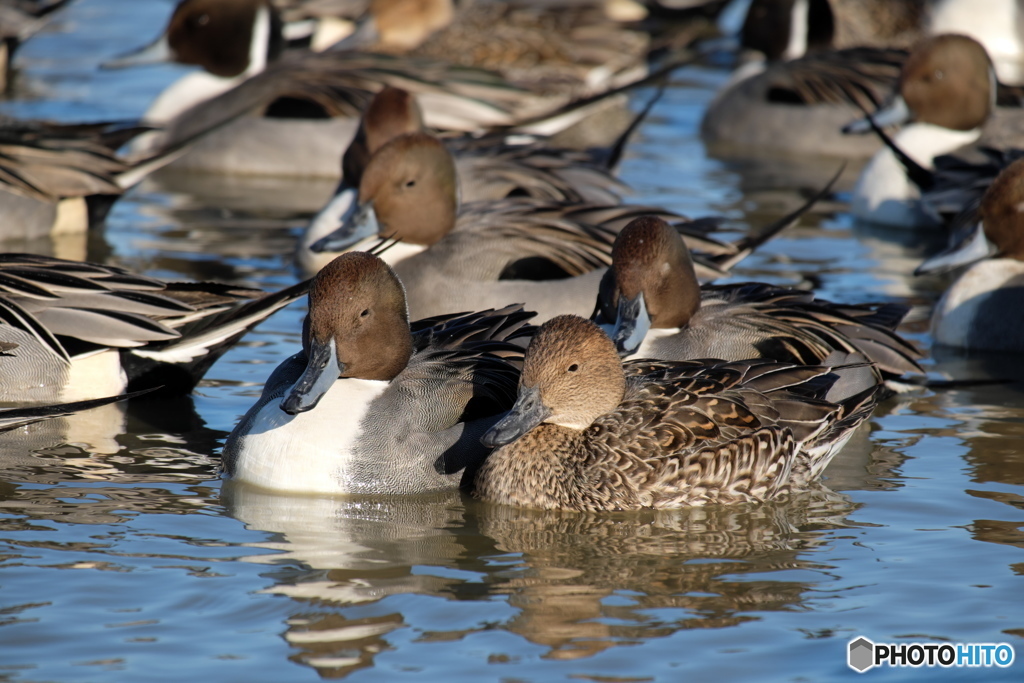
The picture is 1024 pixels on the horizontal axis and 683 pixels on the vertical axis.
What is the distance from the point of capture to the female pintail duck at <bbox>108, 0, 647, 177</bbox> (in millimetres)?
11547

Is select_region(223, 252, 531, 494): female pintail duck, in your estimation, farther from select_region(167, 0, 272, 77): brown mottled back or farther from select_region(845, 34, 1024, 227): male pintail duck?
select_region(167, 0, 272, 77): brown mottled back

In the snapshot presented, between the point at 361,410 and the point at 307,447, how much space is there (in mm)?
239

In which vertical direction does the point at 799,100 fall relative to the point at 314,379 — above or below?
above

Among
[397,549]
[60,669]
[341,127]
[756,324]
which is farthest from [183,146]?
[60,669]

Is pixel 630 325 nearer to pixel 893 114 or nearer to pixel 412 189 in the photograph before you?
pixel 412 189

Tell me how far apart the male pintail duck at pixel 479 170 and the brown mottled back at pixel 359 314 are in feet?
10.4

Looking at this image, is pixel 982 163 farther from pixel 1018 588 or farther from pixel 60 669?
pixel 60 669

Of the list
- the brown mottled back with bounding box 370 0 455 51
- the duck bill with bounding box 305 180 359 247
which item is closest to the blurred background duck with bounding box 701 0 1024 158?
the brown mottled back with bounding box 370 0 455 51

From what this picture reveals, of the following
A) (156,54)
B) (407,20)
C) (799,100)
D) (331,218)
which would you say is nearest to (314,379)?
(331,218)

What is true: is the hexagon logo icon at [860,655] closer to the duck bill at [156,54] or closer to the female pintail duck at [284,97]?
the female pintail duck at [284,97]

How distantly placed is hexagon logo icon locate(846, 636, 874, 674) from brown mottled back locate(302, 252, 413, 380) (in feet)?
6.83

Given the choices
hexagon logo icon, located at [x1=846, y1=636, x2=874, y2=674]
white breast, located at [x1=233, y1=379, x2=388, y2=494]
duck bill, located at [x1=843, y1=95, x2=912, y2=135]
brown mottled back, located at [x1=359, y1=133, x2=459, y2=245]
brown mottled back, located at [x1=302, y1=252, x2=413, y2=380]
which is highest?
duck bill, located at [x1=843, y1=95, x2=912, y2=135]

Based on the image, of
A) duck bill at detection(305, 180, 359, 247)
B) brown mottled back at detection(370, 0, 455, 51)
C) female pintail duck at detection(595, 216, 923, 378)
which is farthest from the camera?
brown mottled back at detection(370, 0, 455, 51)

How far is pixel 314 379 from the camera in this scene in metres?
5.51
